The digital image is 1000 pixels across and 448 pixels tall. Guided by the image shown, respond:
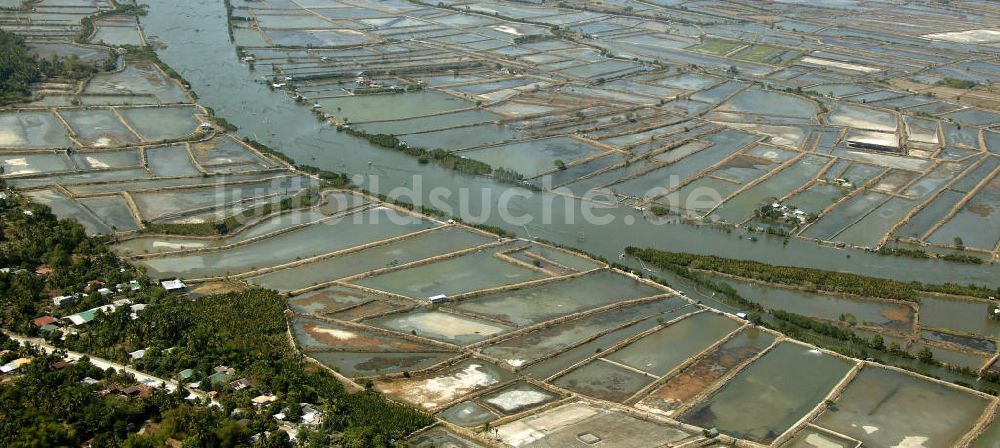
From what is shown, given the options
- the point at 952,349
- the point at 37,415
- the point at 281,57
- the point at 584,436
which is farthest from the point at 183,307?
the point at 281,57

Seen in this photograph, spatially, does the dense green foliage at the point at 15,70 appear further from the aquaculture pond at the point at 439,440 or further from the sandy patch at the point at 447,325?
the aquaculture pond at the point at 439,440

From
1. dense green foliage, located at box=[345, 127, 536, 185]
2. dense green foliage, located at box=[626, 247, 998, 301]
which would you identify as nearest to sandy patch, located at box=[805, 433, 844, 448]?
dense green foliage, located at box=[626, 247, 998, 301]

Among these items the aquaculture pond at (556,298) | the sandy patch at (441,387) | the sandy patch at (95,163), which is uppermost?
the sandy patch at (95,163)

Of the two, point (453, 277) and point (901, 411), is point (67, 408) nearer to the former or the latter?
point (453, 277)

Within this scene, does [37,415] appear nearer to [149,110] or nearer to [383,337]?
[383,337]

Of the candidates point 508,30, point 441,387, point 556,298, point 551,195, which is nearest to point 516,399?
point 441,387

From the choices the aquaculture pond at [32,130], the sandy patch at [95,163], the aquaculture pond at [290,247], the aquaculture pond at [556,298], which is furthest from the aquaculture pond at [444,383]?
the aquaculture pond at [32,130]
